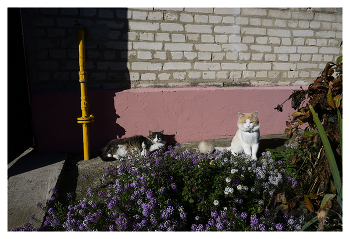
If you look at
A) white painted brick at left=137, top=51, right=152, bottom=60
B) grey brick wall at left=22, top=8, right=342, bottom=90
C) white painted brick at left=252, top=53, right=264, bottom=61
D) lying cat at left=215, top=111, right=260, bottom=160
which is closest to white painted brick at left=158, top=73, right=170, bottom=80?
grey brick wall at left=22, top=8, right=342, bottom=90

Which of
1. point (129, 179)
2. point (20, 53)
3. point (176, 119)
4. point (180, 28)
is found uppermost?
point (180, 28)

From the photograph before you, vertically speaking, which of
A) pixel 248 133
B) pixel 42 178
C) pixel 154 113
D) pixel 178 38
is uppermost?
pixel 178 38

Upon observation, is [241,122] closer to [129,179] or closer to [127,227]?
[129,179]

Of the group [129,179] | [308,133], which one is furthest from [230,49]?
[129,179]

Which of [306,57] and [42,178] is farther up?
[306,57]

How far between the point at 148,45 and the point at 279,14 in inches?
95.1

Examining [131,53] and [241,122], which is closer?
[241,122]

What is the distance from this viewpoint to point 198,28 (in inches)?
156

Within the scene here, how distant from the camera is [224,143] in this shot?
4.05 meters

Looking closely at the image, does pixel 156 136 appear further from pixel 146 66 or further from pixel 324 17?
pixel 324 17

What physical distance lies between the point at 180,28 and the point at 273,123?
233cm

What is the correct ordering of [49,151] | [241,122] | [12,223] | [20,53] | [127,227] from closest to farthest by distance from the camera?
[127,227] → [12,223] → [241,122] → [20,53] → [49,151]

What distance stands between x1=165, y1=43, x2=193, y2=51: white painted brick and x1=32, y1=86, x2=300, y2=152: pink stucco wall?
647 mm

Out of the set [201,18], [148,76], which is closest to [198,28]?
[201,18]
